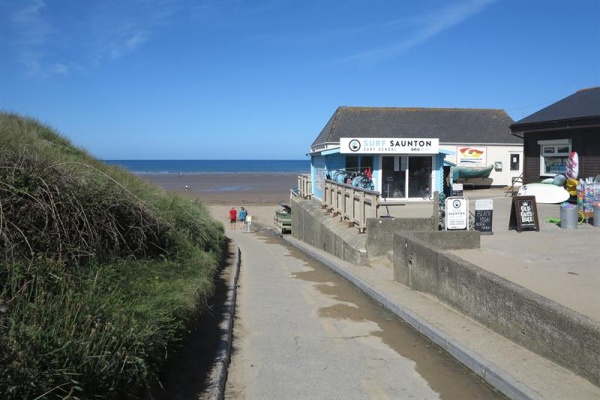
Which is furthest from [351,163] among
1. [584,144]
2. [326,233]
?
[584,144]

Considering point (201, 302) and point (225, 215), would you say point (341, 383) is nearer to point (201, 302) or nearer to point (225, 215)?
point (201, 302)

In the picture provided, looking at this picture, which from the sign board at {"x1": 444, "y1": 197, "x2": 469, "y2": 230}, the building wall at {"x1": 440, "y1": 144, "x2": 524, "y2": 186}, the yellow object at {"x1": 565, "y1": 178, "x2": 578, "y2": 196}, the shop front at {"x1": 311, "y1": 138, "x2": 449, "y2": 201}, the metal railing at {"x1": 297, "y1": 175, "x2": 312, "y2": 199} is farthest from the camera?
the building wall at {"x1": 440, "y1": 144, "x2": 524, "y2": 186}

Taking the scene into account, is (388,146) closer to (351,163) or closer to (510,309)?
(351,163)

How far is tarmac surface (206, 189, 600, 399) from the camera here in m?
5.24

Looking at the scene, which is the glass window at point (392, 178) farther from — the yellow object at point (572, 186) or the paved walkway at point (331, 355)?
the paved walkway at point (331, 355)

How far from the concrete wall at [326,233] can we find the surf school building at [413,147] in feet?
5.10

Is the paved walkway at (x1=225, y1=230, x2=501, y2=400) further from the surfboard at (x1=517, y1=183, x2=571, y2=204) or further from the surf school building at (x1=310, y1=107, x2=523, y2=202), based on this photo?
the surf school building at (x1=310, y1=107, x2=523, y2=202)

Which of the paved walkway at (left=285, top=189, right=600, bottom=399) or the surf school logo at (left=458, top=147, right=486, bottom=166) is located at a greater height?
the surf school logo at (left=458, top=147, right=486, bottom=166)

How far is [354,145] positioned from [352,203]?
22.0 feet

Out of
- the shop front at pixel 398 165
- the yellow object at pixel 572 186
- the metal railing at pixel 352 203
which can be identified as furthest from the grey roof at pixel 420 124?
the yellow object at pixel 572 186

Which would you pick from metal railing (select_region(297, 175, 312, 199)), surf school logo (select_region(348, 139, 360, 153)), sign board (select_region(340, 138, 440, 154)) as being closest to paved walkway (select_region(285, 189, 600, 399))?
sign board (select_region(340, 138, 440, 154))

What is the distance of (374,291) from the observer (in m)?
9.68

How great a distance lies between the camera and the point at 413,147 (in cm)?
2284

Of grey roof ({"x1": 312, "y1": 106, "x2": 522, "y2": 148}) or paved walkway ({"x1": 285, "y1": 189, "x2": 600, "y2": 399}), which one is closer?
paved walkway ({"x1": 285, "y1": 189, "x2": 600, "y2": 399})
